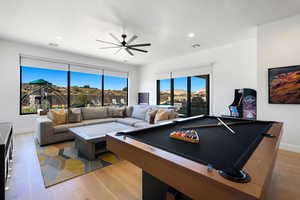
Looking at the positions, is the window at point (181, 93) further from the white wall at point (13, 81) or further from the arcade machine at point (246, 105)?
the white wall at point (13, 81)

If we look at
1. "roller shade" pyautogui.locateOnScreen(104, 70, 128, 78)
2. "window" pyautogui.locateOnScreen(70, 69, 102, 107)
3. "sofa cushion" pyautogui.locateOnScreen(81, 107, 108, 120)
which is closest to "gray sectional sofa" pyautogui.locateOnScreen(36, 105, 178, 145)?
"sofa cushion" pyautogui.locateOnScreen(81, 107, 108, 120)

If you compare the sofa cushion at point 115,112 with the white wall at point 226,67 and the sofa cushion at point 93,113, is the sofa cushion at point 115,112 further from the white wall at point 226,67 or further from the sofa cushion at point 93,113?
the white wall at point 226,67

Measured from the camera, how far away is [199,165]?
75 cm

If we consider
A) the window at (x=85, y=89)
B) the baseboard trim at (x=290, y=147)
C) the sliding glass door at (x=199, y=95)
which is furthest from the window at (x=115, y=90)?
the baseboard trim at (x=290, y=147)

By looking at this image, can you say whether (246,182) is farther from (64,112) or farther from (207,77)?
(207,77)

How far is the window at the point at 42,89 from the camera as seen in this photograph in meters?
4.45

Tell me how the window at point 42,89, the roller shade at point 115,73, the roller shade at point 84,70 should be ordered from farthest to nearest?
the roller shade at point 115,73
the roller shade at point 84,70
the window at point 42,89

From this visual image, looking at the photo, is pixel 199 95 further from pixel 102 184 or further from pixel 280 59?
pixel 102 184

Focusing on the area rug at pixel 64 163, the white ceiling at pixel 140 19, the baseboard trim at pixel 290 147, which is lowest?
the area rug at pixel 64 163

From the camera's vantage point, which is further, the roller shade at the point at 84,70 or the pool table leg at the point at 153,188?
the roller shade at the point at 84,70

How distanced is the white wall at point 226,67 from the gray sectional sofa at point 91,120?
5.83ft

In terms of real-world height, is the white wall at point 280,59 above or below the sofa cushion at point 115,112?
above

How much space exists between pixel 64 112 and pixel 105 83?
110 inches

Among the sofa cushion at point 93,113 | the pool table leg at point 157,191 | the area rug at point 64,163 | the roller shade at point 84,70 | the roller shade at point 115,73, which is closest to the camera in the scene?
the pool table leg at point 157,191
